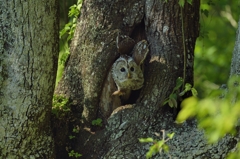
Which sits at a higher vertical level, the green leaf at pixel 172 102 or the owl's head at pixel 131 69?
the owl's head at pixel 131 69

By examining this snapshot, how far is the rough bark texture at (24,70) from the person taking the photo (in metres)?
3.32

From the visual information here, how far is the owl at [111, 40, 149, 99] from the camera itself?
3.87 metres

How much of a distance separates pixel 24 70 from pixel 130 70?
93 centimetres

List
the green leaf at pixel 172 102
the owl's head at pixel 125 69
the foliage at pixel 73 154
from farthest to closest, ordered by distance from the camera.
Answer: the owl's head at pixel 125 69 → the foliage at pixel 73 154 → the green leaf at pixel 172 102

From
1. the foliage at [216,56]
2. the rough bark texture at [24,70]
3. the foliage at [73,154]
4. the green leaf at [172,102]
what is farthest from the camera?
the foliage at [216,56]

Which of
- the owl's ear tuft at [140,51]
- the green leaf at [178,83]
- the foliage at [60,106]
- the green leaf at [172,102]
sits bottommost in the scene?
the foliage at [60,106]

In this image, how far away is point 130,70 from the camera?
3932mm

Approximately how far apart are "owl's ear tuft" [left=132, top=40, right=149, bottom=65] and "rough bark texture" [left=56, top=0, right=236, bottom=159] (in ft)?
0.29

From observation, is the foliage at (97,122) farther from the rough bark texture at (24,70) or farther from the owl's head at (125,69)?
the rough bark texture at (24,70)

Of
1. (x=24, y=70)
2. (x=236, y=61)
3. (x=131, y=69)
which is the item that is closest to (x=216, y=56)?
(x=131, y=69)

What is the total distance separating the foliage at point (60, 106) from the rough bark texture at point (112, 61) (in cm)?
7

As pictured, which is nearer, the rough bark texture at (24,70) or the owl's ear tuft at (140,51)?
the rough bark texture at (24,70)

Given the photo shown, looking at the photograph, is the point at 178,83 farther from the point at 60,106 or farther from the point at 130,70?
the point at 60,106

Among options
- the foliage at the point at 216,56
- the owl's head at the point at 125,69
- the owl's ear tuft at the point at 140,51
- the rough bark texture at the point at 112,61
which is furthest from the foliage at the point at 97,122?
the foliage at the point at 216,56
